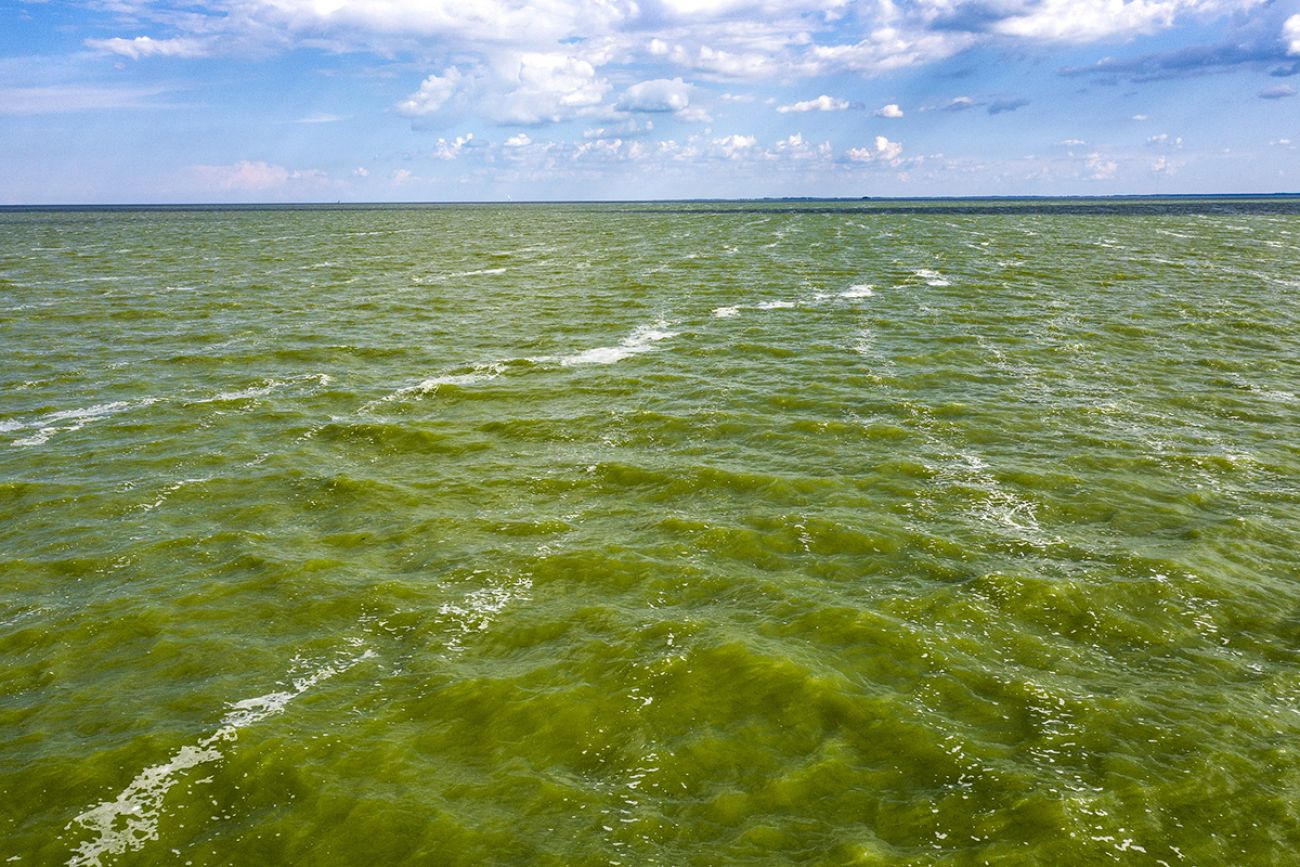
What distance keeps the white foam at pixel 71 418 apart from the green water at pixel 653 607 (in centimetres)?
20

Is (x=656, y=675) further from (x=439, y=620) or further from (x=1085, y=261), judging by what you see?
(x=1085, y=261)

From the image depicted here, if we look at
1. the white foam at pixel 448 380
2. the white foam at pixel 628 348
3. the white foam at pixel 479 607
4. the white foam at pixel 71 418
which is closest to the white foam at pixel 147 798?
the white foam at pixel 479 607

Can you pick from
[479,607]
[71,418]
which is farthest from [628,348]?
[479,607]

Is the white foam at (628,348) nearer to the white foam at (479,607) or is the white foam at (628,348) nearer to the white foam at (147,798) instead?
the white foam at (479,607)

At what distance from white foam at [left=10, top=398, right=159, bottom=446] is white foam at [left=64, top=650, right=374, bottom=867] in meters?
15.0

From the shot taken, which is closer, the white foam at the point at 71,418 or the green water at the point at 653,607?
the green water at the point at 653,607

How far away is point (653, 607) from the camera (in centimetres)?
1211

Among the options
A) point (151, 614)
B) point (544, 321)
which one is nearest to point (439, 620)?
point (151, 614)

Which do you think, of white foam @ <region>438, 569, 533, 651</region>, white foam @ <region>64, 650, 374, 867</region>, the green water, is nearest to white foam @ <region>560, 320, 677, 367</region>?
the green water

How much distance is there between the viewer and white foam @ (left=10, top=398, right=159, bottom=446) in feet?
65.2

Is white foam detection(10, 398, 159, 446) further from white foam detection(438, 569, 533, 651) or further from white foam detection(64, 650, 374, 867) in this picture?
white foam detection(438, 569, 533, 651)

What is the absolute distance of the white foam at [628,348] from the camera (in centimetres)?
2864

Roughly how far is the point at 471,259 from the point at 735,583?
65.0 metres

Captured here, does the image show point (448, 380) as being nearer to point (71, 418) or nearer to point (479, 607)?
point (71, 418)
